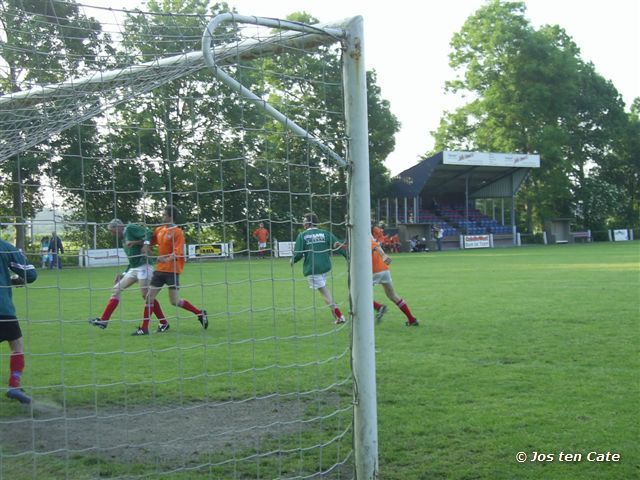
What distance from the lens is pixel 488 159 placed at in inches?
1644

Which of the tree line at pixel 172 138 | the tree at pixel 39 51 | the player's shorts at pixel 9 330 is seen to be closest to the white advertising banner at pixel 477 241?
the tree line at pixel 172 138

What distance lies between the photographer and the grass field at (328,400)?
14.3 feet

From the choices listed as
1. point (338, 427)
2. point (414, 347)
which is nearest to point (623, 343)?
point (414, 347)

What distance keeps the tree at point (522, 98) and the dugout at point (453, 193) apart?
19.7 feet

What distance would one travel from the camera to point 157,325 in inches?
428

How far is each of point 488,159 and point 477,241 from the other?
5077 mm

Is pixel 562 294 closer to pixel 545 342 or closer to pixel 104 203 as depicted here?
pixel 545 342

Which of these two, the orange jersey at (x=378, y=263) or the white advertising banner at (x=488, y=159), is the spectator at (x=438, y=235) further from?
the orange jersey at (x=378, y=263)

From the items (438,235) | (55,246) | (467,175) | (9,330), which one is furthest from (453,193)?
(55,246)

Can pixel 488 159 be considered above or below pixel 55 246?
above

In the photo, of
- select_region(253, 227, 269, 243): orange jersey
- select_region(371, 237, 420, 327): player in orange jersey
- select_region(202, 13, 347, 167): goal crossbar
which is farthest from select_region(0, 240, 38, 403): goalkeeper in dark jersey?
select_region(371, 237, 420, 327): player in orange jersey

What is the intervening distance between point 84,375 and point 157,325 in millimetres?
3895

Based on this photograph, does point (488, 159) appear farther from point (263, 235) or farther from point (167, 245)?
point (167, 245)

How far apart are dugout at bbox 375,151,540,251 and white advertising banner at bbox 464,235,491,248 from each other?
0.56m
